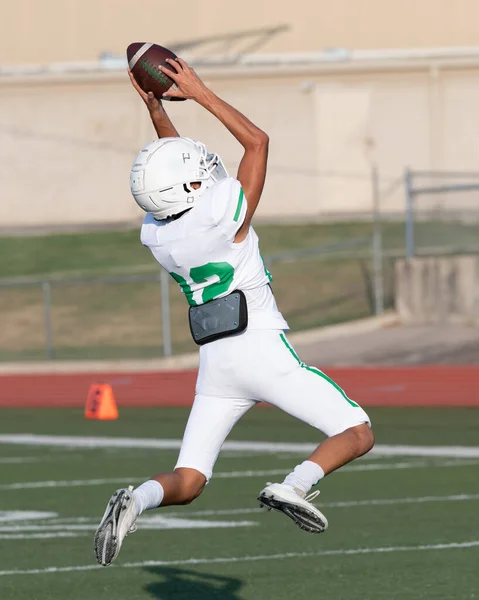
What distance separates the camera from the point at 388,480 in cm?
1160

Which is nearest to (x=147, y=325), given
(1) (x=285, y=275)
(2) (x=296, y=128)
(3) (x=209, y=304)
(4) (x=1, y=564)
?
(1) (x=285, y=275)

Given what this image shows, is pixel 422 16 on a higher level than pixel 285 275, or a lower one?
higher

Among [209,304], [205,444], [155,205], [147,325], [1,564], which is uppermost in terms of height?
[155,205]

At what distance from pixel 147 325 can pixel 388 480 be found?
1242 cm

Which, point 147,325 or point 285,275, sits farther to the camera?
point 285,275

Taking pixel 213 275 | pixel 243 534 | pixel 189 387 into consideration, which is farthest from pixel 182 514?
pixel 189 387

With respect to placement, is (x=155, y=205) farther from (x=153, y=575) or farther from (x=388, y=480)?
(x=388, y=480)

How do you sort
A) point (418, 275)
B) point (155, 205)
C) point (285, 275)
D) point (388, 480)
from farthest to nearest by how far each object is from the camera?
point (285, 275)
point (418, 275)
point (388, 480)
point (155, 205)

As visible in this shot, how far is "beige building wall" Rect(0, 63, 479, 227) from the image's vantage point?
104 feet

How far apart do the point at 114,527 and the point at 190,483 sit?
0.65 meters

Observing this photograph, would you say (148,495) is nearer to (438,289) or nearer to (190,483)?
(190,483)

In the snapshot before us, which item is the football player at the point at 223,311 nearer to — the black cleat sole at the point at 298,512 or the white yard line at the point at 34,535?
the black cleat sole at the point at 298,512

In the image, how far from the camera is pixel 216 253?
22.5 feet

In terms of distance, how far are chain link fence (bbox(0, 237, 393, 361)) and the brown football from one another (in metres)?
14.1
